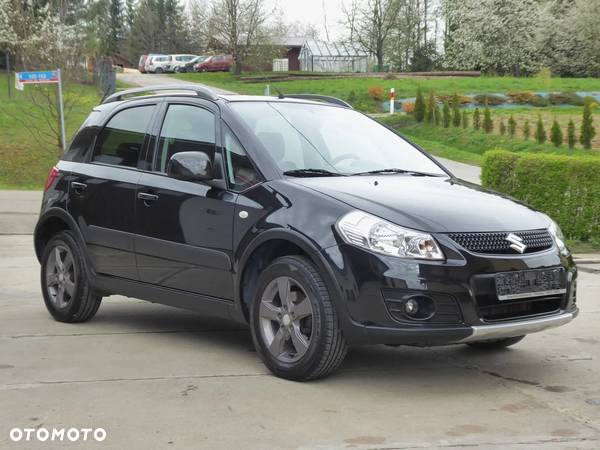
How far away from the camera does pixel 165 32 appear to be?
96.9 metres

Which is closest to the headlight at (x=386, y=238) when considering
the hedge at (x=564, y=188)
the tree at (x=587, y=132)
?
Result: the hedge at (x=564, y=188)

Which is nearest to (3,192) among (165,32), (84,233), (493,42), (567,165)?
(567,165)

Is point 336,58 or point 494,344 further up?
point 336,58

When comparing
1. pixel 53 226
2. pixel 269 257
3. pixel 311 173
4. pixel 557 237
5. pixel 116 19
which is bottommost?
pixel 53 226

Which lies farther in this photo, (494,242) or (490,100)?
(490,100)

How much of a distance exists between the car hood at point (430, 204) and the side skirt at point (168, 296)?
0.96 metres

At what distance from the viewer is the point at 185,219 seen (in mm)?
6562

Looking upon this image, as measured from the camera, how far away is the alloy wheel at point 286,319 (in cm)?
577

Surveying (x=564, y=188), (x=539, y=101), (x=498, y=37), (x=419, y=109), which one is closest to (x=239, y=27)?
(x=498, y=37)

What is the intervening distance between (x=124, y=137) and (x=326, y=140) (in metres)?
1.70

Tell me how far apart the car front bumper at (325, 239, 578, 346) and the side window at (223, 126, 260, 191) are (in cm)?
94

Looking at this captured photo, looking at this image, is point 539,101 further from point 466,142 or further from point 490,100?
point 466,142

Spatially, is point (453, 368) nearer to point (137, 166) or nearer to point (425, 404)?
point (425, 404)

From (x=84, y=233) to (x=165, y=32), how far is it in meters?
91.8
